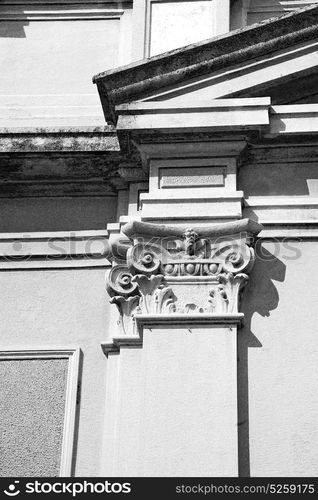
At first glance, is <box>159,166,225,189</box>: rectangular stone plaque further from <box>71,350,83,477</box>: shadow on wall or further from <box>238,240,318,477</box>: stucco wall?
<box>71,350,83,477</box>: shadow on wall

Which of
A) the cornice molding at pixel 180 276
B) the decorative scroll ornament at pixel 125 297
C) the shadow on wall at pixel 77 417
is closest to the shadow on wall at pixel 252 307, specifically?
the cornice molding at pixel 180 276

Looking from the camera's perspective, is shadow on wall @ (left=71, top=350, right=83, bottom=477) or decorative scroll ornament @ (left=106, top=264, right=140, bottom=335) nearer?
shadow on wall @ (left=71, top=350, right=83, bottom=477)

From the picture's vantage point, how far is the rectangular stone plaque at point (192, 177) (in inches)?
364

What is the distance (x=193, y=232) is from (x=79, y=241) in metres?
1.10

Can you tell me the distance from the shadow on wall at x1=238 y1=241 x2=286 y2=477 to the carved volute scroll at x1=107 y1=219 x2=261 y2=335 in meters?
0.13

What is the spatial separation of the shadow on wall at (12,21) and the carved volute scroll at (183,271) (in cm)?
273

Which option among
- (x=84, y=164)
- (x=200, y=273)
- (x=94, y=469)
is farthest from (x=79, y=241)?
(x=94, y=469)

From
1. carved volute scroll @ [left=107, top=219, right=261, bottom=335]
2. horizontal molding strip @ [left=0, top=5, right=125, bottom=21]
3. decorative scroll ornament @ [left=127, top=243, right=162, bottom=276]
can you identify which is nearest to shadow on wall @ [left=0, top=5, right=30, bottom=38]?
horizontal molding strip @ [left=0, top=5, right=125, bottom=21]

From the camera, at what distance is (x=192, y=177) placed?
30.5 feet

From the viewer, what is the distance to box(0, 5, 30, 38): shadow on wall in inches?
427

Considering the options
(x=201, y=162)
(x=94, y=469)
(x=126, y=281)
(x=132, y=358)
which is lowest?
(x=94, y=469)

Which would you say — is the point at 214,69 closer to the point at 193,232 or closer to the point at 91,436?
the point at 193,232

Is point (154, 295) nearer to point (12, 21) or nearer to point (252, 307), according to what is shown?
point (252, 307)

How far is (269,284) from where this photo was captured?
8945mm
